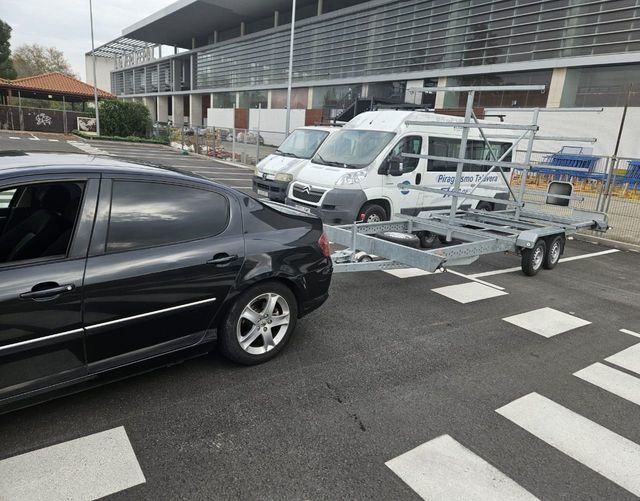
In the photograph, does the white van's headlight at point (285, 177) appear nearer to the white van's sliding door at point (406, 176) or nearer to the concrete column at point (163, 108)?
the white van's sliding door at point (406, 176)

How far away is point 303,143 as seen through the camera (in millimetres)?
13000

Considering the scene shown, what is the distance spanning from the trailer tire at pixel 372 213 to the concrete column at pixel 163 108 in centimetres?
6975

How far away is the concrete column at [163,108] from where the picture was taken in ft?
234

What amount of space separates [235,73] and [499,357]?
2037 inches

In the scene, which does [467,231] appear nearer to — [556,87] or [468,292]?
[468,292]

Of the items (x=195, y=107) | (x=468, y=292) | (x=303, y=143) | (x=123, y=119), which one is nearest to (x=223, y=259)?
(x=468, y=292)

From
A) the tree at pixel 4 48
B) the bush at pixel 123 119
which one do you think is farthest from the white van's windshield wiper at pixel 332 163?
the tree at pixel 4 48

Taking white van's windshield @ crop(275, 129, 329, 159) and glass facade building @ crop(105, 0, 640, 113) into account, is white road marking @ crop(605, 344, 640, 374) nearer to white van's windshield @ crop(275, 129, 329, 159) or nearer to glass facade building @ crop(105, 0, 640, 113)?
white van's windshield @ crop(275, 129, 329, 159)

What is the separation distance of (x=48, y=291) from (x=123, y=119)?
36324mm

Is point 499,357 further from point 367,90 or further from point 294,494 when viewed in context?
point 367,90

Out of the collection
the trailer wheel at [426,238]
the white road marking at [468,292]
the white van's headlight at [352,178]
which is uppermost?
the white van's headlight at [352,178]

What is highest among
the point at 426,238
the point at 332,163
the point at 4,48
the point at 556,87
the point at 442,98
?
the point at 4,48

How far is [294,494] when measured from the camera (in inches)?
101

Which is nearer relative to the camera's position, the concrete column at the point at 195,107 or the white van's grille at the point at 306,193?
the white van's grille at the point at 306,193
